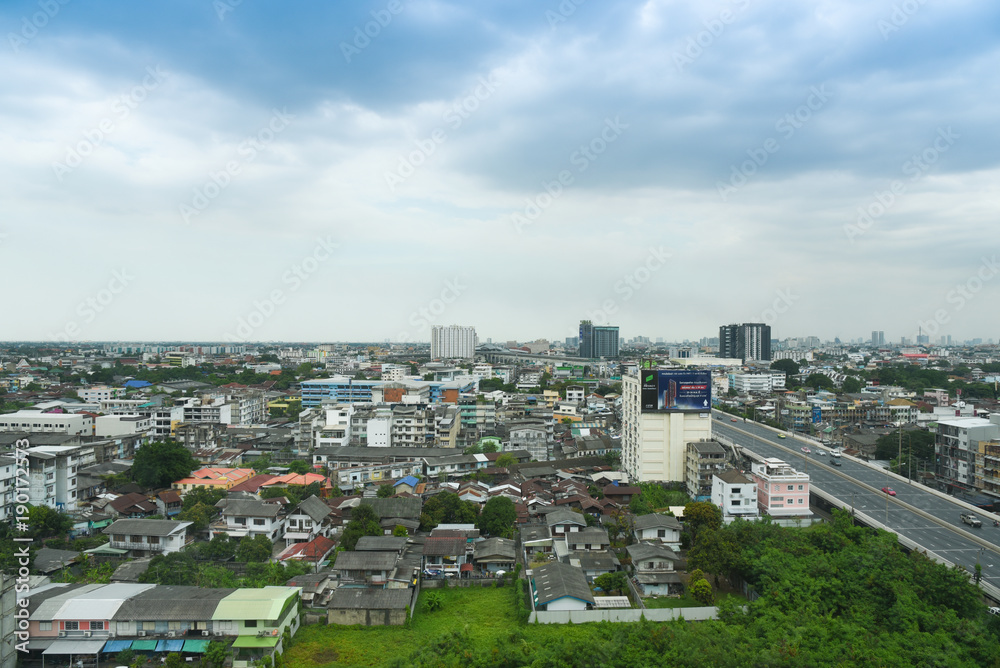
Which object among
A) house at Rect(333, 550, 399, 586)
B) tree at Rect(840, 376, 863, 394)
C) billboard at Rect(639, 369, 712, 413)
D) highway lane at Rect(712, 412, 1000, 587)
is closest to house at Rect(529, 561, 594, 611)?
house at Rect(333, 550, 399, 586)

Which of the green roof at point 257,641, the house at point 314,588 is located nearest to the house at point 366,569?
the house at point 314,588

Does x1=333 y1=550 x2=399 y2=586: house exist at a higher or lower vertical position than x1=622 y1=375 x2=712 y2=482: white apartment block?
lower

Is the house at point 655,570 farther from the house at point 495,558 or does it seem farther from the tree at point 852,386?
the tree at point 852,386

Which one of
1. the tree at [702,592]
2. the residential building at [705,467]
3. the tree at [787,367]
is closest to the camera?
the tree at [702,592]

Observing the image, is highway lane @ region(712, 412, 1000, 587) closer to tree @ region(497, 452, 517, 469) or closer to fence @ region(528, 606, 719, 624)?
fence @ region(528, 606, 719, 624)

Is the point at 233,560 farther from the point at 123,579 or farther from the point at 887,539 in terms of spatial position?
the point at 887,539
